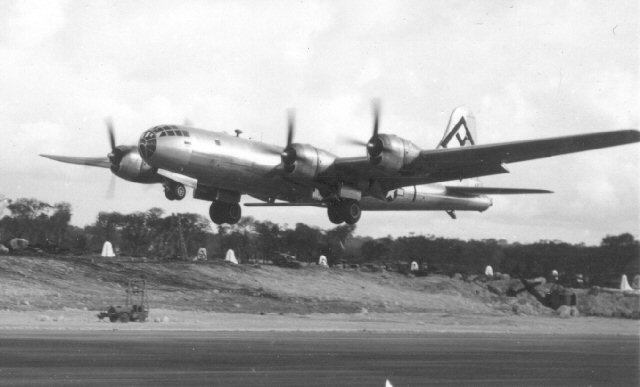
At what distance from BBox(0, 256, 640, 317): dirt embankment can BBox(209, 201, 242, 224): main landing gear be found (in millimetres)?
7707

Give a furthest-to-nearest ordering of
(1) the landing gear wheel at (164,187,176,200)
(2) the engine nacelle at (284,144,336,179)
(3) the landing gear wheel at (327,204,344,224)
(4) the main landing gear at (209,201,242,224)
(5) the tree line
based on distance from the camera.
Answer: (5) the tree line → (3) the landing gear wheel at (327,204,344,224) → (4) the main landing gear at (209,201,242,224) → (2) the engine nacelle at (284,144,336,179) → (1) the landing gear wheel at (164,187,176,200)

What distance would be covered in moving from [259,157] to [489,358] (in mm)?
14516

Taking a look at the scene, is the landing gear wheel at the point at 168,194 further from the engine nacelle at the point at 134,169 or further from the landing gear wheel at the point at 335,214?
the landing gear wheel at the point at 335,214

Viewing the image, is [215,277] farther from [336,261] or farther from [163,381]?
[163,381]

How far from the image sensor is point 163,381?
14664 millimetres

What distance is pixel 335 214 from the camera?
120 ft

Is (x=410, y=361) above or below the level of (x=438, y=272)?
below

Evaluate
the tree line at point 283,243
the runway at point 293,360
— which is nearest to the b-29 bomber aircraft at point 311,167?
the runway at point 293,360

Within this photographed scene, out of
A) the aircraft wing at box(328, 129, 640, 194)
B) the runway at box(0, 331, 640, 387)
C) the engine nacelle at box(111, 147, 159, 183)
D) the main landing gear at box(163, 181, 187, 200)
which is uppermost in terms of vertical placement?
the aircraft wing at box(328, 129, 640, 194)

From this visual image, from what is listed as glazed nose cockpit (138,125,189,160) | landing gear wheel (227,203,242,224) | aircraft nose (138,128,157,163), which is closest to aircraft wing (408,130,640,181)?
landing gear wheel (227,203,242,224)

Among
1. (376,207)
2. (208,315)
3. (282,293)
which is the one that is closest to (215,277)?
(282,293)

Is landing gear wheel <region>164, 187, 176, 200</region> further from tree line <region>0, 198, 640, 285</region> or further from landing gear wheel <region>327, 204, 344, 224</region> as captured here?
tree line <region>0, 198, 640, 285</region>

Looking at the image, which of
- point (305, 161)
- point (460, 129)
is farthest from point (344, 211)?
point (460, 129)

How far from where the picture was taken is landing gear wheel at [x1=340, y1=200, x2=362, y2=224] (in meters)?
36.4
